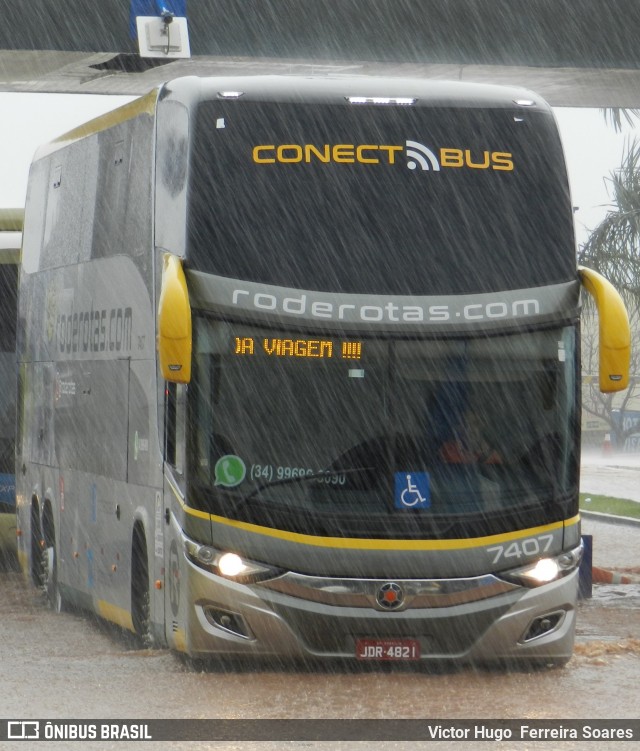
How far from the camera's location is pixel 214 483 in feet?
39.1

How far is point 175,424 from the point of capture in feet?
40.4

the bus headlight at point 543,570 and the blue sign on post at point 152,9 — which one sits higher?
the blue sign on post at point 152,9

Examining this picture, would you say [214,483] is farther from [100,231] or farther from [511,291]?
[100,231]

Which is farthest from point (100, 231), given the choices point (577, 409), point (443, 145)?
point (577, 409)

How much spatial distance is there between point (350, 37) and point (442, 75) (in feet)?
5.19

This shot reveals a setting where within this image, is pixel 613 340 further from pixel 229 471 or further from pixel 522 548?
pixel 229 471

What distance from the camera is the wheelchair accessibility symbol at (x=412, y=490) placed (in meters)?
12.0

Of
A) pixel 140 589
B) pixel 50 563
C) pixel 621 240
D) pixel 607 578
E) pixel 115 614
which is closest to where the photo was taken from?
pixel 140 589

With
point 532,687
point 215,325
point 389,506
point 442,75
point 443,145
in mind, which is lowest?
point 532,687

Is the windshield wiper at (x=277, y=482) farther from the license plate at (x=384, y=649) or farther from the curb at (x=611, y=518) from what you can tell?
the curb at (x=611, y=518)

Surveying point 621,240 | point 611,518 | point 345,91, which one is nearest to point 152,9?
point 345,91

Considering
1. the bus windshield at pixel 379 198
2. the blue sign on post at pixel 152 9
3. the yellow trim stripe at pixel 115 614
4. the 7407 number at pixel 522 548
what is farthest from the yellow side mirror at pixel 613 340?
the blue sign on post at pixel 152 9

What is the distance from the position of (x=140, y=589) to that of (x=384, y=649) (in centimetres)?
271

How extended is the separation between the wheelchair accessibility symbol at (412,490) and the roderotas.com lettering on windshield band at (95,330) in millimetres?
2853
